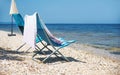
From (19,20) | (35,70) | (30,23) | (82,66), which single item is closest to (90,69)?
(82,66)

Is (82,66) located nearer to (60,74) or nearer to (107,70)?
(107,70)

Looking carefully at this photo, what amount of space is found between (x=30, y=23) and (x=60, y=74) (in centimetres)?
232

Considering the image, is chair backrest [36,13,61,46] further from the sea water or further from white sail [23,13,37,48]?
the sea water

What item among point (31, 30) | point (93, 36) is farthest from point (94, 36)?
point (31, 30)

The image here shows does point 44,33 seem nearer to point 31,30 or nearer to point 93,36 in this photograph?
point 31,30

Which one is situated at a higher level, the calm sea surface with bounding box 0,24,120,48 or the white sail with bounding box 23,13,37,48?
the white sail with bounding box 23,13,37,48

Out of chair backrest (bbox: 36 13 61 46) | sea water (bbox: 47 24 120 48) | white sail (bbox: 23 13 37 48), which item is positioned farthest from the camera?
sea water (bbox: 47 24 120 48)

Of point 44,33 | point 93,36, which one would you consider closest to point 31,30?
point 44,33

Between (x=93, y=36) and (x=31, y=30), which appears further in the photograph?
(x=93, y=36)

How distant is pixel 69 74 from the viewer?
23.5 ft

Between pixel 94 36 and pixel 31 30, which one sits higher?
→ pixel 31 30

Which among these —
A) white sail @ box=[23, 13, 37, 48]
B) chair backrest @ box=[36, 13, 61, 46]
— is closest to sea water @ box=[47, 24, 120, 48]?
chair backrest @ box=[36, 13, 61, 46]

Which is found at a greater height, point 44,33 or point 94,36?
point 44,33

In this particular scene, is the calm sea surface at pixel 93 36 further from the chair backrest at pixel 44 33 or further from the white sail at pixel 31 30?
the white sail at pixel 31 30
